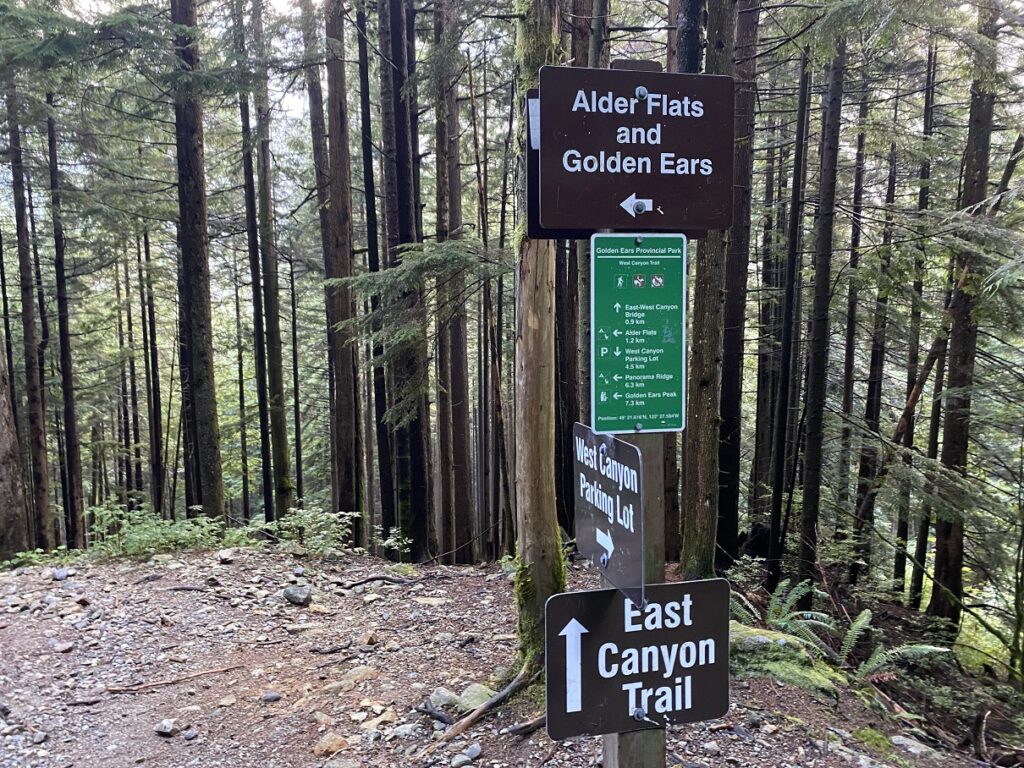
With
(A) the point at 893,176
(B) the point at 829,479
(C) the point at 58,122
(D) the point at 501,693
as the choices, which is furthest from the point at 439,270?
(C) the point at 58,122

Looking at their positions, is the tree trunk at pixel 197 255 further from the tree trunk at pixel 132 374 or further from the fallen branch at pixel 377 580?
the tree trunk at pixel 132 374

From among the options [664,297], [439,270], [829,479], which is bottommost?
[829,479]

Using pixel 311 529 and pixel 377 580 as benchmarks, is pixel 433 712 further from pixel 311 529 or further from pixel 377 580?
pixel 311 529

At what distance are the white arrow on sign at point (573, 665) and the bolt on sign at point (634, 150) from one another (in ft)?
3.61

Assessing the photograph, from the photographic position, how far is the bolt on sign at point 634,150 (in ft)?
5.76

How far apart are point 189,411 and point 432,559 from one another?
10.9 m

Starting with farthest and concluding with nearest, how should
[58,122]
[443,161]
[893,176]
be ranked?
[58,122] → [893,176] → [443,161]

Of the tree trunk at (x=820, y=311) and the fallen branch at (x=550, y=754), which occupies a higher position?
the tree trunk at (x=820, y=311)

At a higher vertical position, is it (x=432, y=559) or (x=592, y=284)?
(x=592, y=284)

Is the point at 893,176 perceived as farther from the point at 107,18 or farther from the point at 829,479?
the point at 107,18

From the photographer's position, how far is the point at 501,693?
4062 millimetres

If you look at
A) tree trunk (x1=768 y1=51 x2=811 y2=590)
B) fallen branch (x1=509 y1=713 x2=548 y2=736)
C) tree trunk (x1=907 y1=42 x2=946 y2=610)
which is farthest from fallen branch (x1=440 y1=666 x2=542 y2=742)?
tree trunk (x1=907 y1=42 x2=946 y2=610)

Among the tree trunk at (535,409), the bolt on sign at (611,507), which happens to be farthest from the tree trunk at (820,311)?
the bolt on sign at (611,507)

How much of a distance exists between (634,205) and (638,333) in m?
0.37
